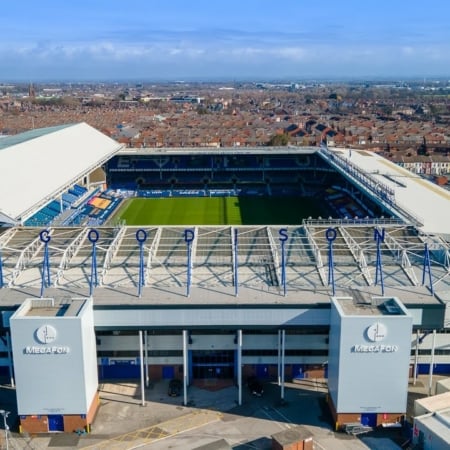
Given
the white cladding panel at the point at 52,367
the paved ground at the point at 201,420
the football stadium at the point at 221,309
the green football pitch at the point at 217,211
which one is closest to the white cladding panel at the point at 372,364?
the football stadium at the point at 221,309

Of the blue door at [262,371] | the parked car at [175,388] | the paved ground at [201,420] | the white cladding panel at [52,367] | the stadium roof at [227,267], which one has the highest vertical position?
the stadium roof at [227,267]

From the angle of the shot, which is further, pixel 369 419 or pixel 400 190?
pixel 400 190

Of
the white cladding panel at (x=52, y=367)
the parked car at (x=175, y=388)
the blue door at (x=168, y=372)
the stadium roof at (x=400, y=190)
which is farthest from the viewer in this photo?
the stadium roof at (x=400, y=190)

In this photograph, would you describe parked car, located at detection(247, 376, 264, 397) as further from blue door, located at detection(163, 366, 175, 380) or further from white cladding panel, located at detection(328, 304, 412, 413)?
white cladding panel, located at detection(328, 304, 412, 413)

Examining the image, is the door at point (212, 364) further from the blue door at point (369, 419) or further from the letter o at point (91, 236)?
the letter o at point (91, 236)

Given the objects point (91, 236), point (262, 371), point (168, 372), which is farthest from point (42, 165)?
point (262, 371)

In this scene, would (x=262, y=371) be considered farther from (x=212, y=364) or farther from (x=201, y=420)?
(x=201, y=420)

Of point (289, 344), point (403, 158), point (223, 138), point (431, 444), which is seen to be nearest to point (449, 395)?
point (431, 444)
